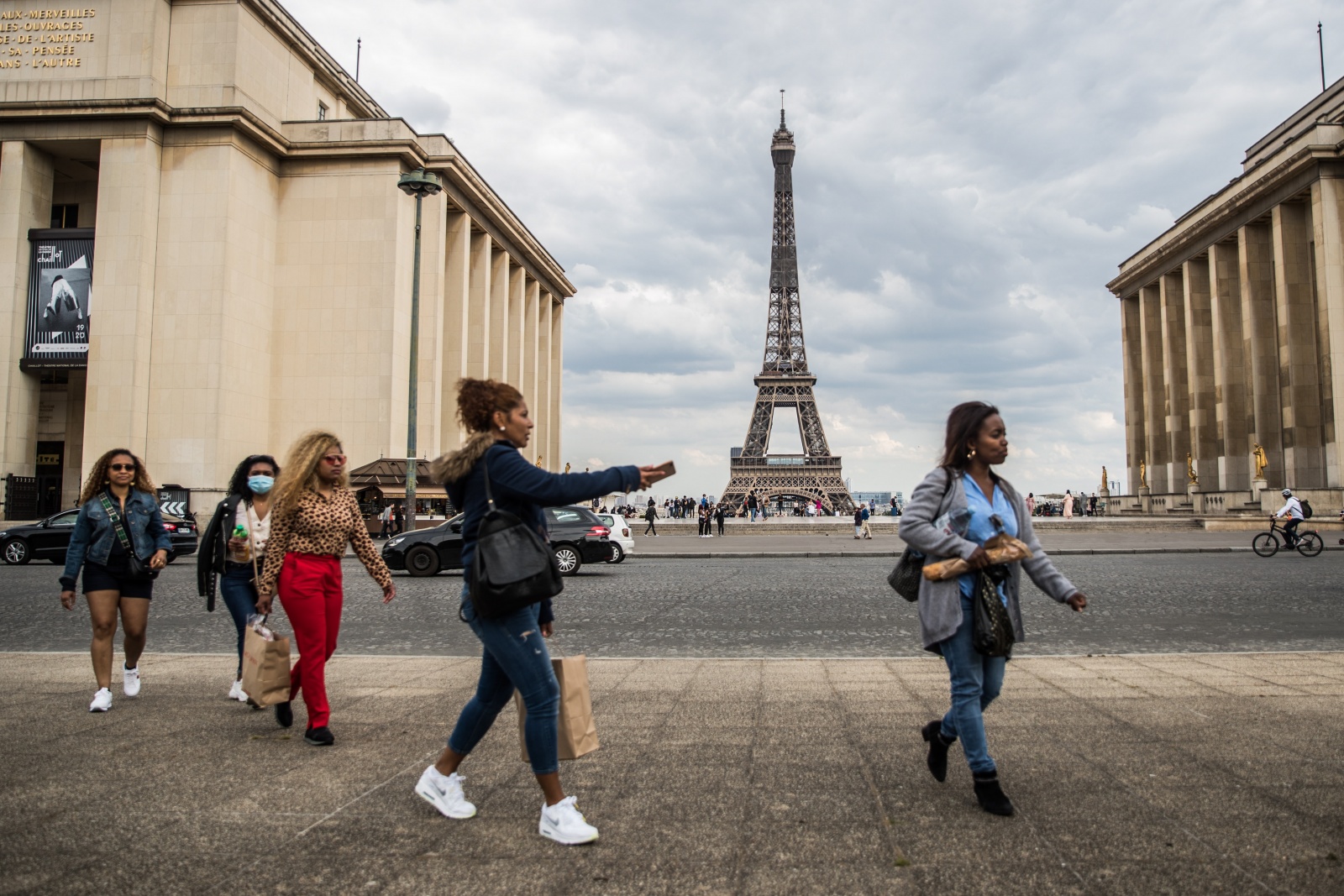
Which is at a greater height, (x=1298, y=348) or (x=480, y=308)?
(x=480, y=308)

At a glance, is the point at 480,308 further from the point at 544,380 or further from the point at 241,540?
the point at 241,540

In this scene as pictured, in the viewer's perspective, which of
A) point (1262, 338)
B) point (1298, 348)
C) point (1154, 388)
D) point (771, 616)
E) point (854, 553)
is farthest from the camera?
point (1154, 388)

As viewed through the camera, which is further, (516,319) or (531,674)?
(516,319)

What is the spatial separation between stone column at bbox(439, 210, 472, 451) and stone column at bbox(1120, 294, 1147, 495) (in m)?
44.5

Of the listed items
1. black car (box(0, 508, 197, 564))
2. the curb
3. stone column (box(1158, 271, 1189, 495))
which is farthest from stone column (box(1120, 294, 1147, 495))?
black car (box(0, 508, 197, 564))

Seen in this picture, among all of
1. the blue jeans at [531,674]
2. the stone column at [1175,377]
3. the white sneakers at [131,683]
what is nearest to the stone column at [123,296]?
the white sneakers at [131,683]

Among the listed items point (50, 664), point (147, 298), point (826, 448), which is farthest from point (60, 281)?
point (826, 448)

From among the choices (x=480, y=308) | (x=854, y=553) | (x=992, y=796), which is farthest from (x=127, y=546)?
(x=480, y=308)

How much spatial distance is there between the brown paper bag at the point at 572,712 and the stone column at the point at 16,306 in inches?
1475

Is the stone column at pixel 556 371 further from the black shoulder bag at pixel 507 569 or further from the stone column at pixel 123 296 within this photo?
the black shoulder bag at pixel 507 569

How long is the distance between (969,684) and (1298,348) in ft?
156

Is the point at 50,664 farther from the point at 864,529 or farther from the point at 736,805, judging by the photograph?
the point at 864,529

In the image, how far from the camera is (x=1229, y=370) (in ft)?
162

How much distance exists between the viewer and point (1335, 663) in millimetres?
7035
